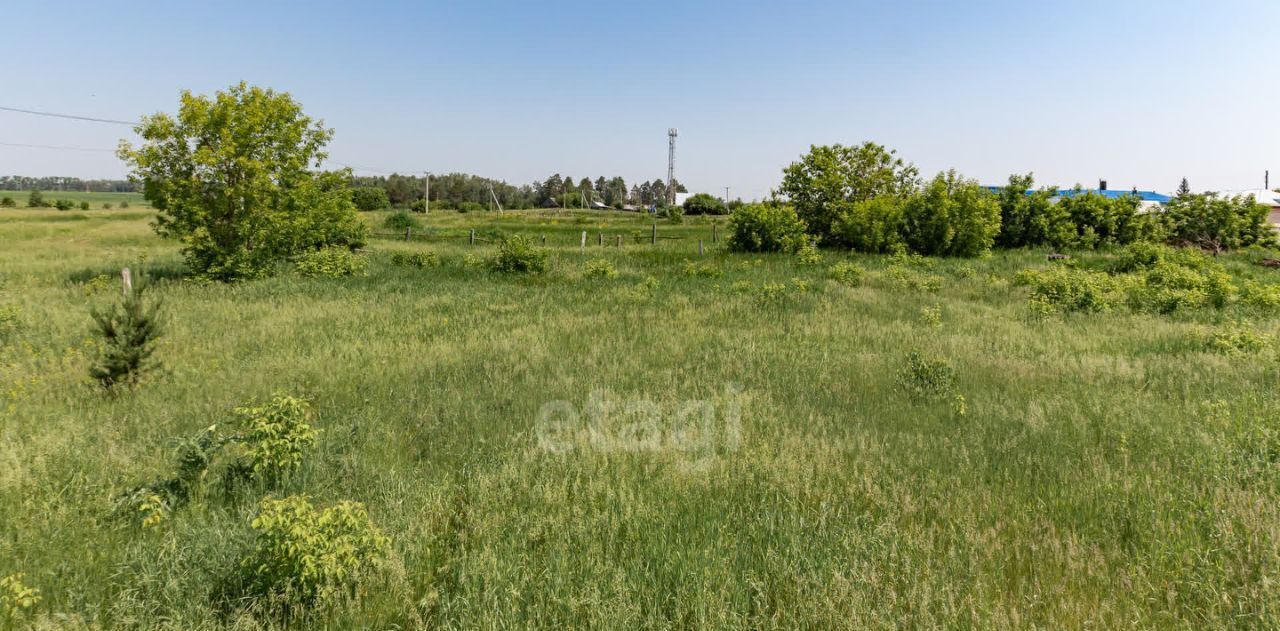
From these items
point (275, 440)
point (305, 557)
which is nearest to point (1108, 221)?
point (275, 440)

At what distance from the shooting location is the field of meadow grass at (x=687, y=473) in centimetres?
322

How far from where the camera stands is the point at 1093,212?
85.6 ft

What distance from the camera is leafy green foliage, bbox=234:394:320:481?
4.46 m

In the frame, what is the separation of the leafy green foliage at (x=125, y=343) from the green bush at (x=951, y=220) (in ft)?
87.7

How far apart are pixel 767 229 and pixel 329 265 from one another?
1855 centimetres

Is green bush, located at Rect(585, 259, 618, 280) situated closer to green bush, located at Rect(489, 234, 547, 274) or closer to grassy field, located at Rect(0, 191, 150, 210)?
green bush, located at Rect(489, 234, 547, 274)

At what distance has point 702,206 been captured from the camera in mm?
80188

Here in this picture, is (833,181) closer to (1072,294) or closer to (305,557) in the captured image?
(1072,294)

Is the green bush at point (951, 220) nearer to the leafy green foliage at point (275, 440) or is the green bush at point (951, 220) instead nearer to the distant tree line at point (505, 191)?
the leafy green foliage at point (275, 440)

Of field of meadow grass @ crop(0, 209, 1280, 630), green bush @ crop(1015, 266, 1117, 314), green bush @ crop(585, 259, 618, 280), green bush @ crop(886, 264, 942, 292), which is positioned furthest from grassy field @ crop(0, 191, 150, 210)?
green bush @ crop(1015, 266, 1117, 314)

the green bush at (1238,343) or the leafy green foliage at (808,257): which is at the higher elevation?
the leafy green foliage at (808,257)

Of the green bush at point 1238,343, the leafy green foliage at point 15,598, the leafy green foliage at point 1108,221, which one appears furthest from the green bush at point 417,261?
the leafy green foliage at point 1108,221

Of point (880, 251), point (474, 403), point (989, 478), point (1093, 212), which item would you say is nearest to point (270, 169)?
point (474, 403)

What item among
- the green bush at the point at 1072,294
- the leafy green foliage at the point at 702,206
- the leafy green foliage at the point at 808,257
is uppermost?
the leafy green foliage at the point at 702,206
